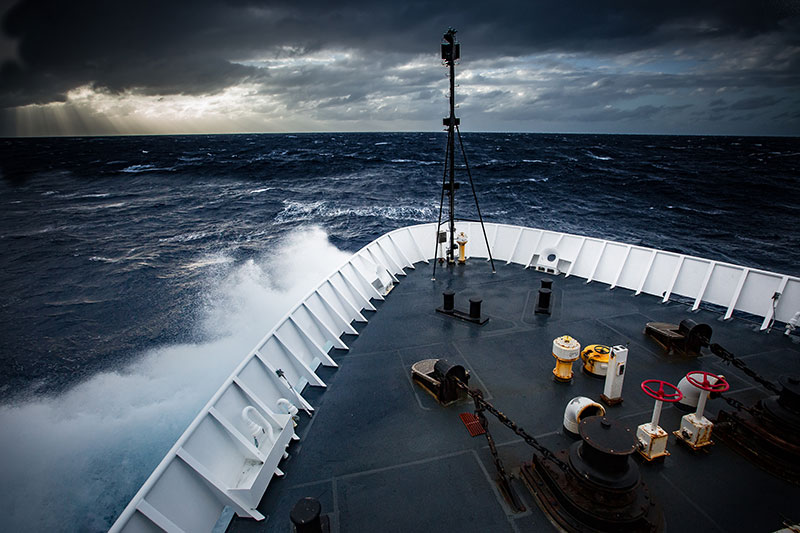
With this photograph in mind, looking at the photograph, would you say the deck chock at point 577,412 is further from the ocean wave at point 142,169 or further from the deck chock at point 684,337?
the ocean wave at point 142,169

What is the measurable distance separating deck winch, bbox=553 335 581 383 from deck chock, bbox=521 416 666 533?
242 centimetres

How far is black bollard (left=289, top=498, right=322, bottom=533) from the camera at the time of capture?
3.85m

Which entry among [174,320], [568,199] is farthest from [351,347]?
[568,199]

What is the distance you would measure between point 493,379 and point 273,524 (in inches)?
181

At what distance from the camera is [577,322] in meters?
9.64

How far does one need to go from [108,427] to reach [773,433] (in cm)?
1432

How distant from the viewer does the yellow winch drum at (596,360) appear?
7.40 meters

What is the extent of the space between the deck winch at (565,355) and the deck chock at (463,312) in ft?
8.44

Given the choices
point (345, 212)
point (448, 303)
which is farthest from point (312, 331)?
point (345, 212)

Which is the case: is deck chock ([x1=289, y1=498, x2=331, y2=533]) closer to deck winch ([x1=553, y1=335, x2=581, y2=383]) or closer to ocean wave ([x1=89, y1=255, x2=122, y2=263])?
deck winch ([x1=553, y1=335, x2=581, y2=383])

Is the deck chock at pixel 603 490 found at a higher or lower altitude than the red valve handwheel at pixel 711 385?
lower

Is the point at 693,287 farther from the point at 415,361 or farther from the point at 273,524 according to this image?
the point at 273,524

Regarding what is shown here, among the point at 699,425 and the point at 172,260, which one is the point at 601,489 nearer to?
the point at 699,425

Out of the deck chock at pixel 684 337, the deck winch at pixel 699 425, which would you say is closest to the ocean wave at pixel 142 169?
the deck chock at pixel 684 337
